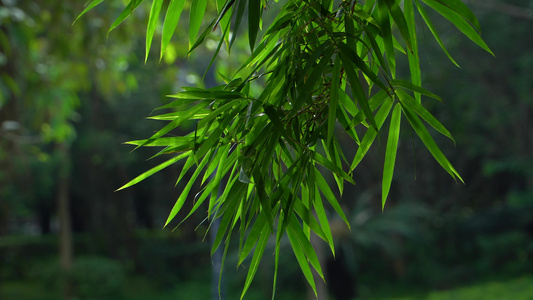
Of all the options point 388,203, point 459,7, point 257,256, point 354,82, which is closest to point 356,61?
point 354,82

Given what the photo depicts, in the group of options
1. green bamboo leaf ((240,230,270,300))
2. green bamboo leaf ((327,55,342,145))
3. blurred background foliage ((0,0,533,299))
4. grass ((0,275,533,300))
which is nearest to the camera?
green bamboo leaf ((327,55,342,145))

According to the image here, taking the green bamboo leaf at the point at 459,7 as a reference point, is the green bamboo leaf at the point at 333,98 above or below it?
below

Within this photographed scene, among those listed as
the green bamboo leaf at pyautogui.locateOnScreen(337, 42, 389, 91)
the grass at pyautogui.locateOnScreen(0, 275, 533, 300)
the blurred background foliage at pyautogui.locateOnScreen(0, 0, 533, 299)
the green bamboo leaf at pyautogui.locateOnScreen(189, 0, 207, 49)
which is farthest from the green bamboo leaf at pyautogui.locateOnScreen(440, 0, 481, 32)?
the grass at pyautogui.locateOnScreen(0, 275, 533, 300)

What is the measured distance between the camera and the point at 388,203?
8.04 m

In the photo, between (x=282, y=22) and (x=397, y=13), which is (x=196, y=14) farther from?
(x=397, y=13)

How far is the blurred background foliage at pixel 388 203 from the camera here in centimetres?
696

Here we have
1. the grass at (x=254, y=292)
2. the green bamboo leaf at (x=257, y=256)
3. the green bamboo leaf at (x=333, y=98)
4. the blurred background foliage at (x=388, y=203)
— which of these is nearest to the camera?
the green bamboo leaf at (x=333, y=98)

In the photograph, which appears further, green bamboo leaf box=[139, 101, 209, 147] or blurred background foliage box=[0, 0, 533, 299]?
blurred background foliage box=[0, 0, 533, 299]

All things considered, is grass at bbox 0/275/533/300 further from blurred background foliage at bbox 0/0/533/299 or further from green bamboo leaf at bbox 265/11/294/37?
green bamboo leaf at bbox 265/11/294/37

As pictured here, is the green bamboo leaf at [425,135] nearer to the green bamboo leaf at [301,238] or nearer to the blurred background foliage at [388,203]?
the green bamboo leaf at [301,238]

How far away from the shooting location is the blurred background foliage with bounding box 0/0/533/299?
22.9 ft

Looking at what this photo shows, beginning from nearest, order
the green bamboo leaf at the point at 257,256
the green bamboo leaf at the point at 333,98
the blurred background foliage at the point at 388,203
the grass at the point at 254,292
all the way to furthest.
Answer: the green bamboo leaf at the point at 333,98
the green bamboo leaf at the point at 257,256
the grass at the point at 254,292
the blurred background foliage at the point at 388,203

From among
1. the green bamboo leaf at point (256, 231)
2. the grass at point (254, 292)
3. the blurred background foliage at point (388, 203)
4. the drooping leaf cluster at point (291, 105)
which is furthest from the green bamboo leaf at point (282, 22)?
the grass at point (254, 292)

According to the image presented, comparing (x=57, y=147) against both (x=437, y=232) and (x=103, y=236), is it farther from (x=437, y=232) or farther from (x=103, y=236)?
(x=437, y=232)
